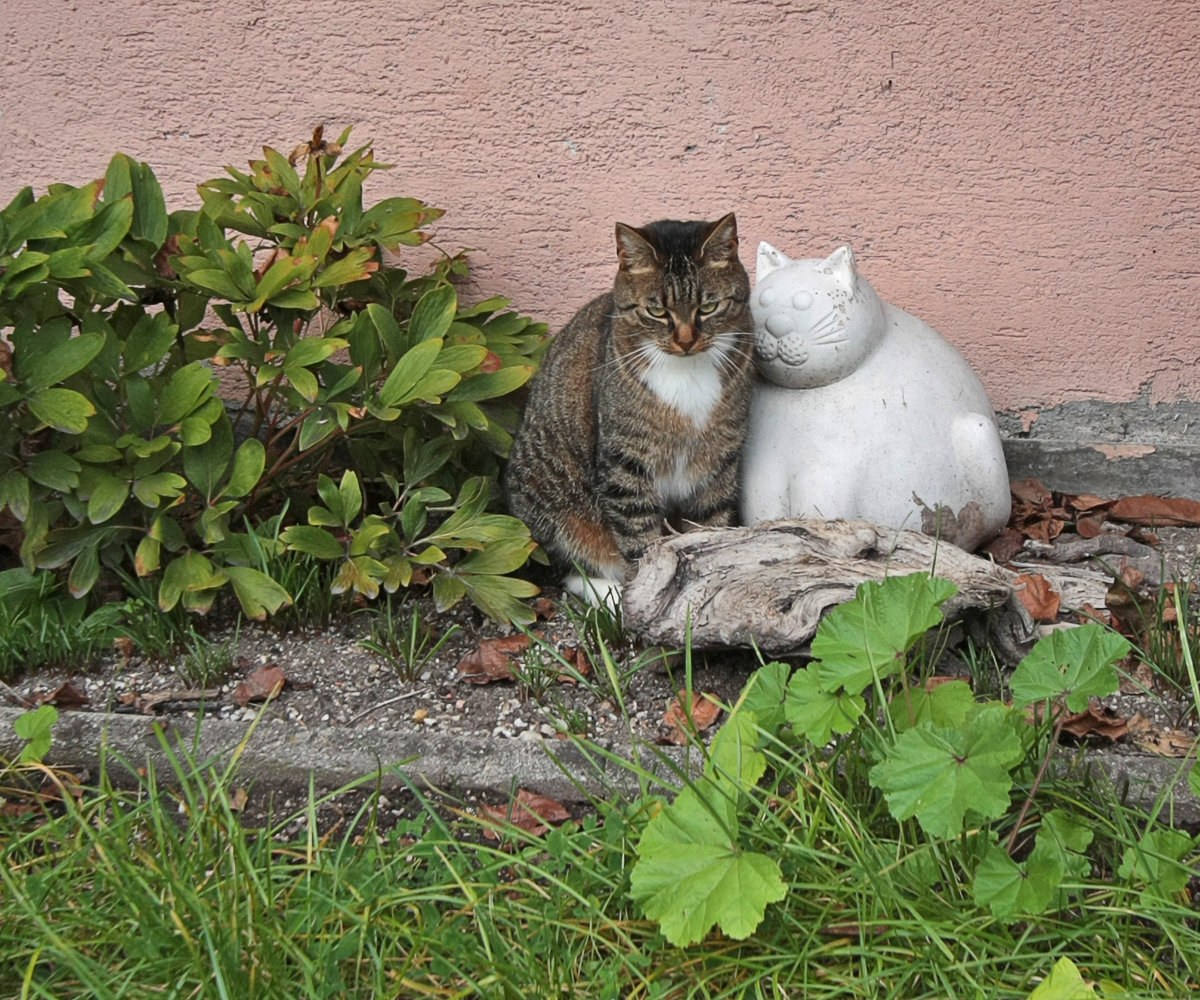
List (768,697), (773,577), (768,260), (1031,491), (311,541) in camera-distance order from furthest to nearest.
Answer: (1031,491)
(768,260)
(311,541)
(773,577)
(768,697)

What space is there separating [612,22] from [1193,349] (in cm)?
188

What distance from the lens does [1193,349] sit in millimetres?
3508

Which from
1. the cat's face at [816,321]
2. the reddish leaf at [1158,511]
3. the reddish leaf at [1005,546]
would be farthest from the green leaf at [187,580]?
the reddish leaf at [1158,511]

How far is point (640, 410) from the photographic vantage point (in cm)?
310

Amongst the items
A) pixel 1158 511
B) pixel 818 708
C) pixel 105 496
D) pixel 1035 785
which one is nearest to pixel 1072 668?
pixel 1035 785

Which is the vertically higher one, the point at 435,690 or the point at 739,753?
the point at 739,753

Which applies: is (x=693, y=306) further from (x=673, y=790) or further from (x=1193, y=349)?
(x=1193, y=349)

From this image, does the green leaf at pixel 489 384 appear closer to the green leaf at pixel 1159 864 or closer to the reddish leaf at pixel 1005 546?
the reddish leaf at pixel 1005 546

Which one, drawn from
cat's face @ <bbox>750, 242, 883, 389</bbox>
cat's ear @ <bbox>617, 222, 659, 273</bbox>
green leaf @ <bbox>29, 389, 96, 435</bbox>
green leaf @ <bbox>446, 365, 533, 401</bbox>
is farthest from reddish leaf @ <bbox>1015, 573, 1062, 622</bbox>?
green leaf @ <bbox>29, 389, 96, 435</bbox>

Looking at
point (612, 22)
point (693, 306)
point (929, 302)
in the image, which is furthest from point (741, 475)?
point (612, 22)

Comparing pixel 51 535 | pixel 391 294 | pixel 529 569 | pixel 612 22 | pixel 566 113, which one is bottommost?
pixel 529 569

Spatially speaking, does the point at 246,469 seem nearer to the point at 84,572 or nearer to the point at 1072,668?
the point at 84,572

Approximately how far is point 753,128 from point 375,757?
2031mm

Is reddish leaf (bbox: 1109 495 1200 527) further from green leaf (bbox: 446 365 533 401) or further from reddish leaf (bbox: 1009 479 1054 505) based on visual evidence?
green leaf (bbox: 446 365 533 401)
